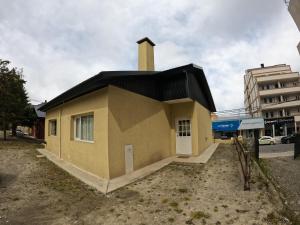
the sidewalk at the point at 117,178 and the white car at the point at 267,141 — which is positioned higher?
the sidewalk at the point at 117,178

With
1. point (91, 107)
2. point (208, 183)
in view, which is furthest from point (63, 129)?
point (208, 183)

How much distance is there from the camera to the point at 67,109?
1124 centimetres

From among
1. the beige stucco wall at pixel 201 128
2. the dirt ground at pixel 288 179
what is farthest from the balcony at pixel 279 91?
the dirt ground at pixel 288 179

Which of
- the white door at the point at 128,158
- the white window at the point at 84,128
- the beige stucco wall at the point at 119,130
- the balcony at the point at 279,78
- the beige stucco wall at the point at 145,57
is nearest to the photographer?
the beige stucco wall at the point at 119,130

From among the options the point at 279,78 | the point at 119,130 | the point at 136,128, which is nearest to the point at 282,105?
the point at 279,78

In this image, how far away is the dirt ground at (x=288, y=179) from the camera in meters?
5.55

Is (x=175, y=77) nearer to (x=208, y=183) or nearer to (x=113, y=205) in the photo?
(x=208, y=183)

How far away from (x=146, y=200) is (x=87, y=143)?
14.0 ft

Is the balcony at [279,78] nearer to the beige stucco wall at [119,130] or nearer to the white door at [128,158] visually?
the beige stucco wall at [119,130]

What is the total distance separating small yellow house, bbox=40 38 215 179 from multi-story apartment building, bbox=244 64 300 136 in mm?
28019

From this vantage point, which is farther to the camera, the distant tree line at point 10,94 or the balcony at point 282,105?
the balcony at point 282,105

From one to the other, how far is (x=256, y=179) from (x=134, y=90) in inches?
226

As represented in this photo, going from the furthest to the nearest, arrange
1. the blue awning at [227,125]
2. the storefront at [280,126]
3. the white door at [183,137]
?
the blue awning at [227,125] → the storefront at [280,126] → the white door at [183,137]

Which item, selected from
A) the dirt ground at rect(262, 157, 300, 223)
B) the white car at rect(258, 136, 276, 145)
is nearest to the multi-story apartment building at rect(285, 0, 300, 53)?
the dirt ground at rect(262, 157, 300, 223)
